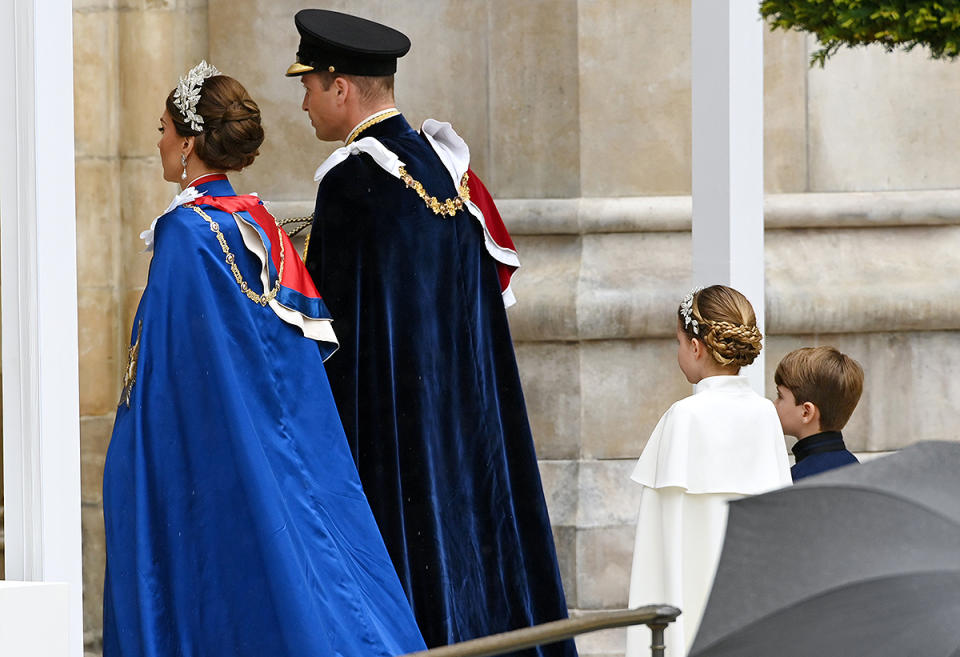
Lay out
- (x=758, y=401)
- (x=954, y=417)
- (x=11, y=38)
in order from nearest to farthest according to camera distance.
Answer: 1. (x=11, y=38)
2. (x=758, y=401)
3. (x=954, y=417)

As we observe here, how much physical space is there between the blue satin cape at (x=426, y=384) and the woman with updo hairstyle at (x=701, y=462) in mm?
443

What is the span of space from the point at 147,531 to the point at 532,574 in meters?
1.16

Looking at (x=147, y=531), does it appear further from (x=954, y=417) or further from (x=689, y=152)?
(x=954, y=417)

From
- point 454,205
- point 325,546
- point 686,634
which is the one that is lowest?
point 686,634

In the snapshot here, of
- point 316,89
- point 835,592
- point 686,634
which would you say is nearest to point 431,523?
point 686,634

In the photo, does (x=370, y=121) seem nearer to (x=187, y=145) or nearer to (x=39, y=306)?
(x=187, y=145)

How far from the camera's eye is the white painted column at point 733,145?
4.64m

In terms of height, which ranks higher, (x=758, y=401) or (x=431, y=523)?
(x=758, y=401)

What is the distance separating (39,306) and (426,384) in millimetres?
1032

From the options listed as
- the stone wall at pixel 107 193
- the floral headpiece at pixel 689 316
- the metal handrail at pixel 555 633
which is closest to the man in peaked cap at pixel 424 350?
the floral headpiece at pixel 689 316

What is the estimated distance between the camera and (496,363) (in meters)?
4.55

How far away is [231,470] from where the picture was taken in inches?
155

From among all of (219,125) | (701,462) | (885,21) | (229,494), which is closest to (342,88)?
(219,125)

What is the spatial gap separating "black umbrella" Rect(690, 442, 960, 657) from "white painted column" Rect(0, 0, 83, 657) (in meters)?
2.18
